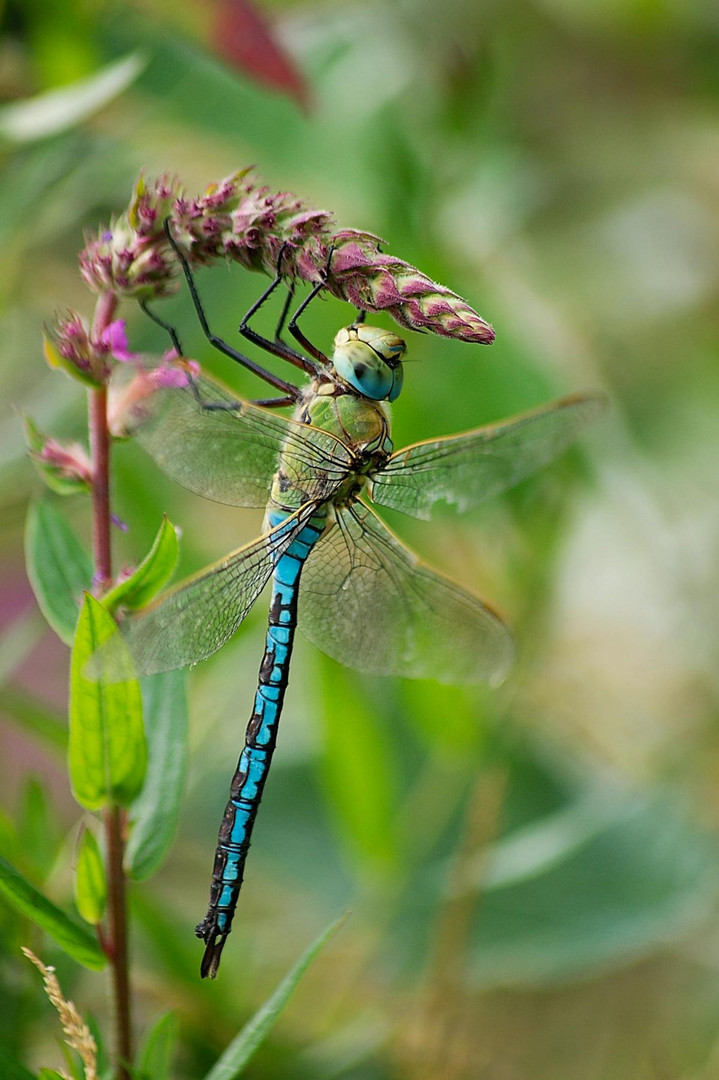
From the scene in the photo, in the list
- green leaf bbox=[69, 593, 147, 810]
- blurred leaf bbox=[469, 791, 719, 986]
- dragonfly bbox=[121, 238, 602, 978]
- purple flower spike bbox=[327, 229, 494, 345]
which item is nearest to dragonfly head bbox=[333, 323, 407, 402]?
dragonfly bbox=[121, 238, 602, 978]

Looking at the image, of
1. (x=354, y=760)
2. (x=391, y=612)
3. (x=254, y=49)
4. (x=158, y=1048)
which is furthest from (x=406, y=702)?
(x=254, y=49)

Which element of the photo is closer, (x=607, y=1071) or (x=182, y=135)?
(x=607, y=1071)

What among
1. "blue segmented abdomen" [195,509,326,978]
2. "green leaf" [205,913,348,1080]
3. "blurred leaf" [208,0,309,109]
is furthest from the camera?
"blurred leaf" [208,0,309,109]

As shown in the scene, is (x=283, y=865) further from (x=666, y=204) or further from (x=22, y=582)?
(x=666, y=204)

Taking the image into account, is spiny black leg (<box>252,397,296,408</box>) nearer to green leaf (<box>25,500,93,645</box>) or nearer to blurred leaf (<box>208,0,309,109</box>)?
green leaf (<box>25,500,93,645</box>)

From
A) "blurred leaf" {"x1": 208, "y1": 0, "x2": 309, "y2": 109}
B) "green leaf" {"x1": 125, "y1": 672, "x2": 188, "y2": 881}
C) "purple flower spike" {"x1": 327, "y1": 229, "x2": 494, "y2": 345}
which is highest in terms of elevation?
"blurred leaf" {"x1": 208, "y1": 0, "x2": 309, "y2": 109}

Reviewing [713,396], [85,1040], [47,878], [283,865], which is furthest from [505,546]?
[713,396]
